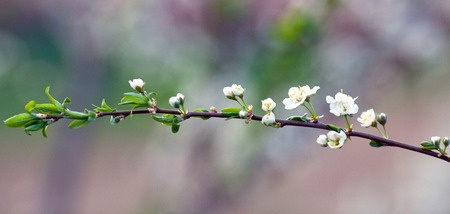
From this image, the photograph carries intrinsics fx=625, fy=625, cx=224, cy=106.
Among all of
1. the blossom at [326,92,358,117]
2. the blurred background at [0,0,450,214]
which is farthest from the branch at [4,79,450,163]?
the blurred background at [0,0,450,214]

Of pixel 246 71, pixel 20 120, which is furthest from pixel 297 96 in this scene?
pixel 246 71

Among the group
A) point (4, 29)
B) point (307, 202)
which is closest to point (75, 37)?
point (4, 29)

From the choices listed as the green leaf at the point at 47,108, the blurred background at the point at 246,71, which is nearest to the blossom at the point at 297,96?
the green leaf at the point at 47,108

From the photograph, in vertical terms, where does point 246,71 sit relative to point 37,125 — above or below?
above

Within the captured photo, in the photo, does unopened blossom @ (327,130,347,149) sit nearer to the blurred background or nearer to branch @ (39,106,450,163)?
branch @ (39,106,450,163)

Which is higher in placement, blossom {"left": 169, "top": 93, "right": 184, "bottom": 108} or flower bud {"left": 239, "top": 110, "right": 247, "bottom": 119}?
blossom {"left": 169, "top": 93, "right": 184, "bottom": 108}

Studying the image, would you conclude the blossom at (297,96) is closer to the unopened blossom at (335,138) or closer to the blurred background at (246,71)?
the unopened blossom at (335,138)

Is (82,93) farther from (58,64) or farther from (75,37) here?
(58,64)

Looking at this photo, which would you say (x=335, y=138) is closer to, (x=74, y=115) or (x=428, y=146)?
(x=428, y=146)

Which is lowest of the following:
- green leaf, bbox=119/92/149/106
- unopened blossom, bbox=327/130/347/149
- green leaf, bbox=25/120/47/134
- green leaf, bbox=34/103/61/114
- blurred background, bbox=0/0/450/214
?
unopened blossom, bbox=327/130/347/149
